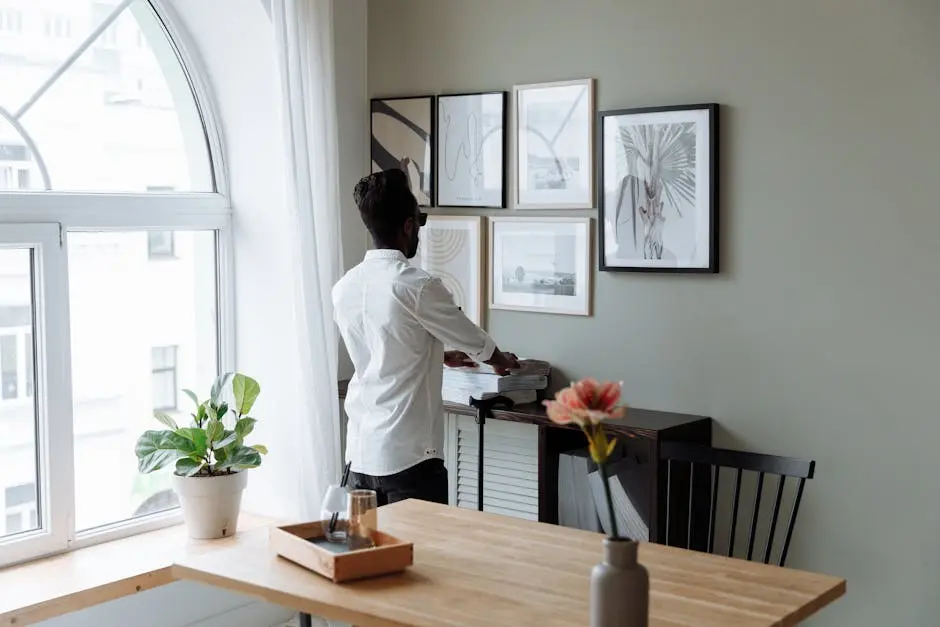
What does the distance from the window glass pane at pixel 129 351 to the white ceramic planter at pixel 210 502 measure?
0.29m

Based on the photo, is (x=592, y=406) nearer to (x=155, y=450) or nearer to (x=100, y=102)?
(x=155, y=450)

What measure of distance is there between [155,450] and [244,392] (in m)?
0.37

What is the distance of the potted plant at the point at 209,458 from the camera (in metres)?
3.85

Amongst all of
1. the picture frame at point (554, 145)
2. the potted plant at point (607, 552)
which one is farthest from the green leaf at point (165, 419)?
the potted plant at point (607, 552)

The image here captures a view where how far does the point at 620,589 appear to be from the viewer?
191 centimetres

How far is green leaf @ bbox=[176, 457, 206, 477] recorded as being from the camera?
3863 mm

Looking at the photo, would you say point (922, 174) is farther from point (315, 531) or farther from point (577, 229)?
point (315, 531)

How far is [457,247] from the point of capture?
13.8 feet

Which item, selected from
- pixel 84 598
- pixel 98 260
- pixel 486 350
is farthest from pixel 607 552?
pixel 98 260

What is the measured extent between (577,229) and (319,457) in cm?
124

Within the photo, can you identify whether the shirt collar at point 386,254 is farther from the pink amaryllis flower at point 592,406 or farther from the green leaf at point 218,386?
the pink amaryllis flower at point 592,406

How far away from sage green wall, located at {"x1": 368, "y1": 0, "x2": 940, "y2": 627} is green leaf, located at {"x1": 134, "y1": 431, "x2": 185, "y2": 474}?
58.1 inches

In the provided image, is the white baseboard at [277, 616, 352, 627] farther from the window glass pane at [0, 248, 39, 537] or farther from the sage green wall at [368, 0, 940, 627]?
the sage green wall at [368, 0, 940, 627]

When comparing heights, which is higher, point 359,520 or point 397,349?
point 397,349
